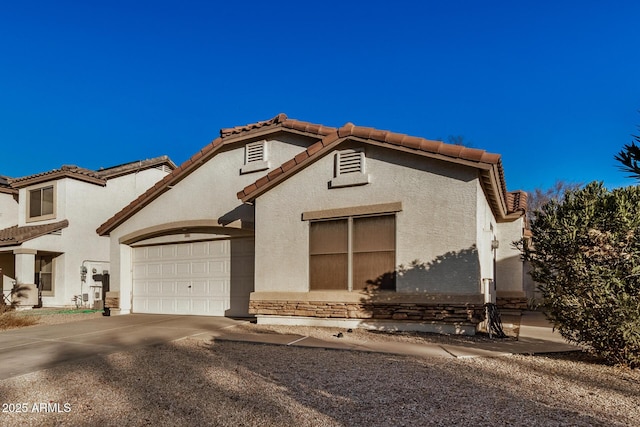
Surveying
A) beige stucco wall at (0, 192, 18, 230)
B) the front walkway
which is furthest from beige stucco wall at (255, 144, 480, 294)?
beige stucco wall at (0, 192, 18, 230)

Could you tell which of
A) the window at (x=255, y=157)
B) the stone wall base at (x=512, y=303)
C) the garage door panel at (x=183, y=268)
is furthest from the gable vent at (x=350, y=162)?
the stone wall base at (x=512, y=303)

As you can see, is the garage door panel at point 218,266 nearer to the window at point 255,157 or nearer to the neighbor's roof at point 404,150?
the neighbor's roof at point 404,150

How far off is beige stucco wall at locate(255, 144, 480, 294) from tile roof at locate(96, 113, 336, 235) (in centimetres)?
197

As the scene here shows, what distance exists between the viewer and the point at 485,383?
5.23 meters

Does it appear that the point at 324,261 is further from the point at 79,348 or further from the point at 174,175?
the point at 174,175

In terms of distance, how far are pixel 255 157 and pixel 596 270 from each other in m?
9.43

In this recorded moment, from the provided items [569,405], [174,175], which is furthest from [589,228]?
[174,175]

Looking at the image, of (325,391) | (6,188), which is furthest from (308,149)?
(6,188)

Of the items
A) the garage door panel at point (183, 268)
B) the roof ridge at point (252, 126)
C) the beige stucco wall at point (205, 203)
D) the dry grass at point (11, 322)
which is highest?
the roof ridge at point (252, 126)

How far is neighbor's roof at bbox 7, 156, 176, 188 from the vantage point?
1786 cm

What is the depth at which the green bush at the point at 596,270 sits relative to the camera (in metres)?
5.71

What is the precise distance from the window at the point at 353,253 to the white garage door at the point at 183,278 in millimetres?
3569

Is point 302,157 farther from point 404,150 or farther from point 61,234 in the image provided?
point 61,234

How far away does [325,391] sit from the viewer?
197 inches
